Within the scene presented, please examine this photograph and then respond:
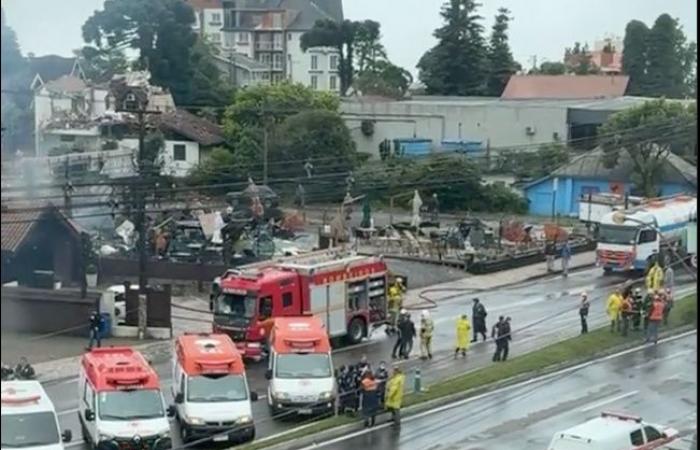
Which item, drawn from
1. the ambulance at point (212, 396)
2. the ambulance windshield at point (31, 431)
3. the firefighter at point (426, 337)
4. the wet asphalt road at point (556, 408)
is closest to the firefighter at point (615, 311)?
the wet asphalt road at point (556, 408)

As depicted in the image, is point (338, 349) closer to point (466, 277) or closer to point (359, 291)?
point (359, 291)

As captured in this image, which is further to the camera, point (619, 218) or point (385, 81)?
point (385, 81)

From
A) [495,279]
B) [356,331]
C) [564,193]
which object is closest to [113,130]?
[564,193]

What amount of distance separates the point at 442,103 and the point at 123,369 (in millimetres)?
36456

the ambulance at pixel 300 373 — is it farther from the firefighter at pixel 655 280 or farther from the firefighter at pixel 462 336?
the firefighter at pixel 655 280

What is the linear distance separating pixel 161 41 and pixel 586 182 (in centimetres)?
1613

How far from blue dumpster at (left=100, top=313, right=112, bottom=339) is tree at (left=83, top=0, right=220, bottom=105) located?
22608 mm

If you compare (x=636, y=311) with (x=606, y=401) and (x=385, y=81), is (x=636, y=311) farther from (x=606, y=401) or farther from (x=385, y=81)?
(x=385, y=81)

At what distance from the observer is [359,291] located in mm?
22422

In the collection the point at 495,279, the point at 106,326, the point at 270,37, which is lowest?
the point at 495,279

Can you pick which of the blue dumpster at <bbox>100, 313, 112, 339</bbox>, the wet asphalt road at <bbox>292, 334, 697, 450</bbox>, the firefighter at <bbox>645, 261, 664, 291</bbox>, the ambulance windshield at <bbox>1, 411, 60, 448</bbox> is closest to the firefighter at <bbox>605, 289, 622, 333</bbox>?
the wet asphalt road at <bbox>292, 334, 697, 450</bbox>

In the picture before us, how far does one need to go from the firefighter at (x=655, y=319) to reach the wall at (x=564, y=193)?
18.3 metres

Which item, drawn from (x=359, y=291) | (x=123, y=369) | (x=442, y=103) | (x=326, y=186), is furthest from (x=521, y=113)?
(x=123, y=369)

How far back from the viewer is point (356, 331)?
22.6 meters
